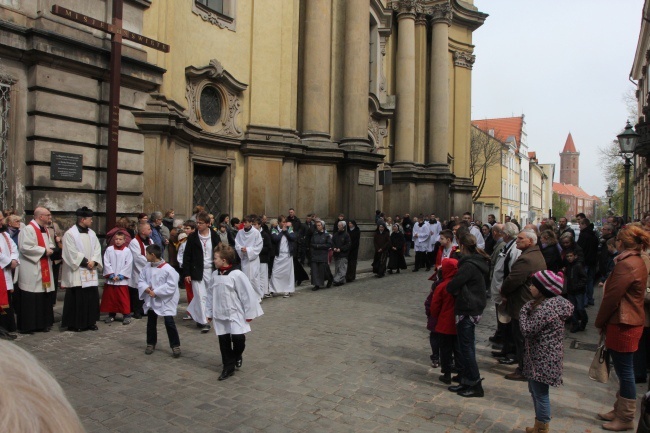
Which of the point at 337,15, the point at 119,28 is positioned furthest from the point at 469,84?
the point at 119,28

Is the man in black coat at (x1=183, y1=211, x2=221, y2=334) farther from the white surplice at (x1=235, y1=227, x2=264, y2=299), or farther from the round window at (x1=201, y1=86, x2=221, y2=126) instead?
the round window at (x1=201, y1=86, x2=221, y2=126)

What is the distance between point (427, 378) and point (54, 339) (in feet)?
18.5

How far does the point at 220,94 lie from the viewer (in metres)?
17.0

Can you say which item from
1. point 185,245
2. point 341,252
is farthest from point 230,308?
point 341,252

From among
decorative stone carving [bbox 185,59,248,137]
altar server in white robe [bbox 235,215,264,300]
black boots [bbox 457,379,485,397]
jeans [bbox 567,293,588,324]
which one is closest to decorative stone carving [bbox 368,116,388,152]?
decorative stone carving [bbox 185,59,248,137]

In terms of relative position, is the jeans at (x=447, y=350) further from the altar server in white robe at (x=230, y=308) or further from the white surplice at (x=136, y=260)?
the white surplice at (x=136, y=260)

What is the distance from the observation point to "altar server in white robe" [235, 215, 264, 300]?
11.8 m

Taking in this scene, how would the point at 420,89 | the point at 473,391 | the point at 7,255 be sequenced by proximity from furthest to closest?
the point at 420,89 → the point at 7,255 → the point at 473,391

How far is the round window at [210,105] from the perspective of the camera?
54.2ft

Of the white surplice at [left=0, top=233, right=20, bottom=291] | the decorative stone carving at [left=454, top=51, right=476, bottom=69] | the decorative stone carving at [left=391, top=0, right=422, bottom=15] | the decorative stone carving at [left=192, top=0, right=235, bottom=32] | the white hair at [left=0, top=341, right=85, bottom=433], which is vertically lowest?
the white surplice at [left=0, top=233, right=20, bottom=291]

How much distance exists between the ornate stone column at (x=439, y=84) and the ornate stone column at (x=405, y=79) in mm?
2125

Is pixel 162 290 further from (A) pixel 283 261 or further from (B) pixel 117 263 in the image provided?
(A) pixel 283 261

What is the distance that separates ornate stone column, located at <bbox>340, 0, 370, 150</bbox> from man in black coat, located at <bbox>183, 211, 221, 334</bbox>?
1133cm

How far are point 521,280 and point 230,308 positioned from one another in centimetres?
360
